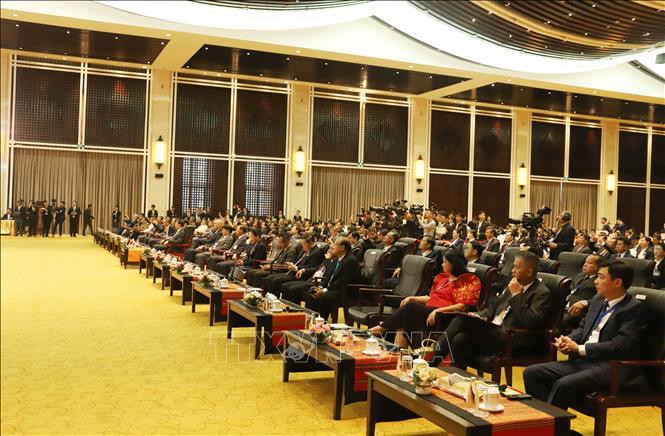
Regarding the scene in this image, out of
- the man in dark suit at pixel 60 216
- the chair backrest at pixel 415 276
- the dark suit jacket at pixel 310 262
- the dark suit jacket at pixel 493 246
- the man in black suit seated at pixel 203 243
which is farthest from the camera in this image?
the man in dark suit at pixel 60 216

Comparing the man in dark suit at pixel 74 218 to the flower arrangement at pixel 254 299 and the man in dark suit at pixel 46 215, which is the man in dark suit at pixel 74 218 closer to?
the man in dark suit at pixel 46 215

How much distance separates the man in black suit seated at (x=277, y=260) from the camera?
8.43 metres

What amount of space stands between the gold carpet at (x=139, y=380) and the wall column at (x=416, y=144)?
15.4m

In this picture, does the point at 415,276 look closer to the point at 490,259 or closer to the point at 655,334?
the point at 490,259

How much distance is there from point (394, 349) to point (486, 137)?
19.7 m

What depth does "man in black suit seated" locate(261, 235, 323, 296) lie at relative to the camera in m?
7.61

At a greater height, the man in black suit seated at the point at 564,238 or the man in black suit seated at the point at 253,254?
the man in black suit seated at the point at 564,238

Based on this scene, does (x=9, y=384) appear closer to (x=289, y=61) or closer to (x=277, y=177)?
(x=289, y=61)

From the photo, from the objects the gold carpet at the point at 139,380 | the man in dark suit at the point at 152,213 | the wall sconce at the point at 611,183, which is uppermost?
the wall sconce at the point at 611,183

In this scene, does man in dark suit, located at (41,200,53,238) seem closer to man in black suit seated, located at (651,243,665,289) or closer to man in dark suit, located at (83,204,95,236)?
man in dark suit, located at (83,204,95,236)

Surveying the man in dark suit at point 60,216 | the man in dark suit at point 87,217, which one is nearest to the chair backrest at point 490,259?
the man in dark suit at point 60,216

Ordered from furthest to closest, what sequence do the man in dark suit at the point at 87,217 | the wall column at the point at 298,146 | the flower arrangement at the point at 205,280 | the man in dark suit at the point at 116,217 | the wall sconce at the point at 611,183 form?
the wall sconce at the point at 611,183 < the wall column at the point at 298,146 < the man in dark suit at the point at 87,217 < the man in dark suit at the point at 116,217 < the flower arrangement at the point at 205,280

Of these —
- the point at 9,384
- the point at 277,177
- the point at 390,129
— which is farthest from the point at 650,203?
the point at 9,384

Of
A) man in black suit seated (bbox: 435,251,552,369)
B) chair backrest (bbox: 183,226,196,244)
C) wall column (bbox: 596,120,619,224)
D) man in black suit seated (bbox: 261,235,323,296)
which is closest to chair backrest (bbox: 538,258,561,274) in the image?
man in black suit seated (bbox: 435,251,552,369)
